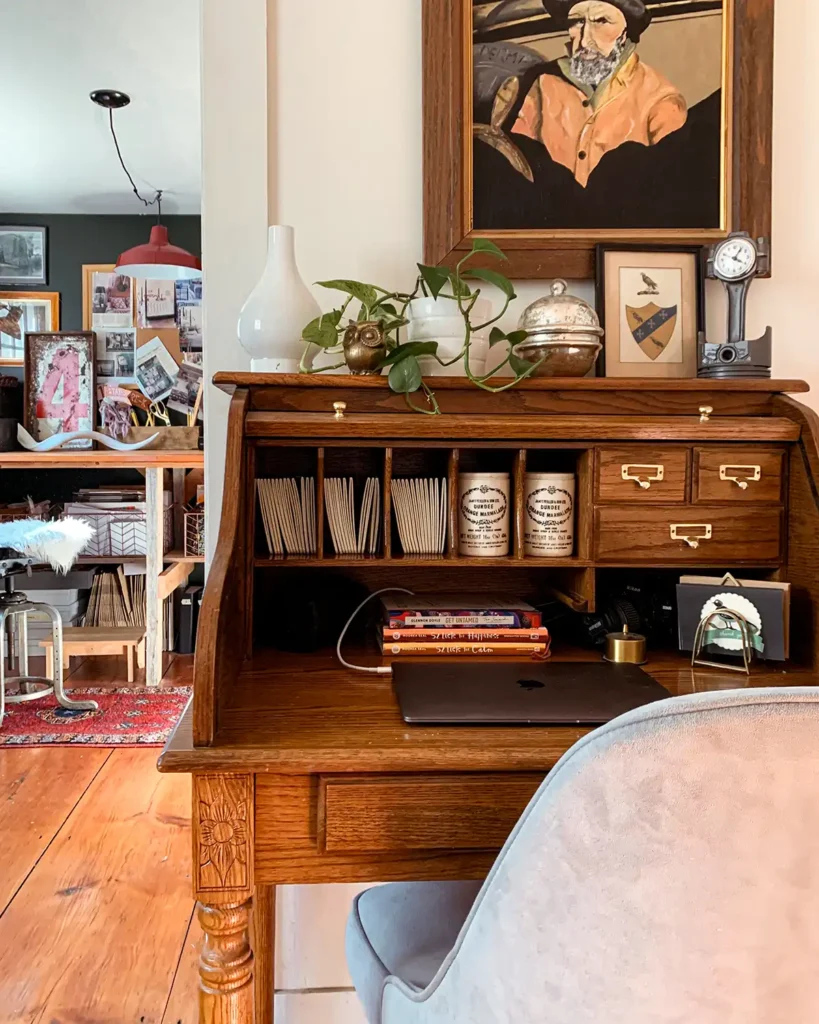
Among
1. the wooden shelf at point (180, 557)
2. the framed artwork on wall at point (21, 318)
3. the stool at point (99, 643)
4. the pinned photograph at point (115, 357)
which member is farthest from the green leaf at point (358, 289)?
the framed artwork on wall at point (21, 318)

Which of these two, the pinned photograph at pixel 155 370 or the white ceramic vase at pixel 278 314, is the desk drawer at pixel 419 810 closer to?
the white ceramic vase at pixel 278 314

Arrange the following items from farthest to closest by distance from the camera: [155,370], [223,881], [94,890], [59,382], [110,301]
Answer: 1. [110,301]
2. [155,370]
3. [59,382]
4. [94,890]
5. [223,881]

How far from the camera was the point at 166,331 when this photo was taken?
14.7ft

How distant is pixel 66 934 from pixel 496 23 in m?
2.06

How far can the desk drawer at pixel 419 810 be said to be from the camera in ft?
2.96

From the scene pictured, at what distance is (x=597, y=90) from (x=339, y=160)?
0.46m

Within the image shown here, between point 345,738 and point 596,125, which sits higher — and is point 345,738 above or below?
below

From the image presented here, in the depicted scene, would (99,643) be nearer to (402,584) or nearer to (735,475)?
(402,584)

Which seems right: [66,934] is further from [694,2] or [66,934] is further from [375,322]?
[694,2]

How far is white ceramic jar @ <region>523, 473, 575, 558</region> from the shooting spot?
1.25m

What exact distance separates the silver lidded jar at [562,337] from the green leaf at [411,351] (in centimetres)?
16

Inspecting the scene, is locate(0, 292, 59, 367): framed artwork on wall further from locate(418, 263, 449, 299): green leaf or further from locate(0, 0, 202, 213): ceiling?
locate(418, 263, 449, 299): green leaf

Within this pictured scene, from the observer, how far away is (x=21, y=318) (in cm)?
462

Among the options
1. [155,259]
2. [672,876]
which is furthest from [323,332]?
[155,259]
